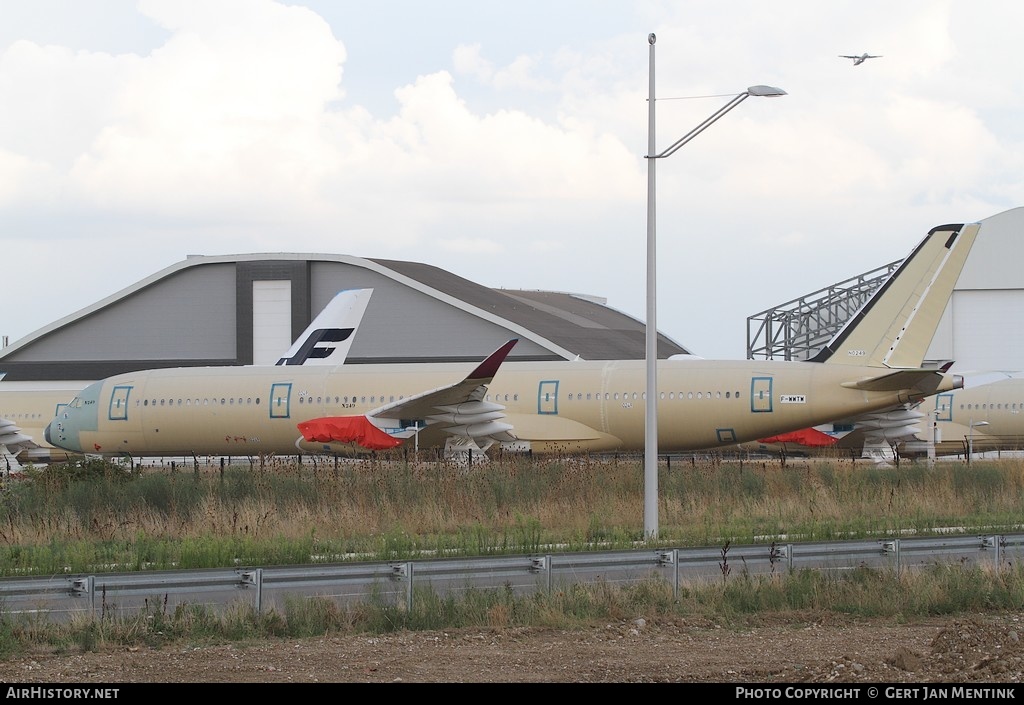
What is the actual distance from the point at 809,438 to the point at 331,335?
1628cm

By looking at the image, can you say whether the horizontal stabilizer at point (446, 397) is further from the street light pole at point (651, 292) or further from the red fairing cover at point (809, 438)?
the street light pole at point (651, 292)

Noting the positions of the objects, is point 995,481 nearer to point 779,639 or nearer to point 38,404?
point 779,639

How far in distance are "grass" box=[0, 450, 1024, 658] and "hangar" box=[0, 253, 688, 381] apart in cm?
3346

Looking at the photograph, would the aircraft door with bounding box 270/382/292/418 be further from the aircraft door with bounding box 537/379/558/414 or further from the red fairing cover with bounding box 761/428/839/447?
the red fairing cover with bounding box 761/428/839/447

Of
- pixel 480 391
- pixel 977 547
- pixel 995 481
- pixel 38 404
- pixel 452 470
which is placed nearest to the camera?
pixel 977 547

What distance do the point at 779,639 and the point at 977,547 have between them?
20.2 ft

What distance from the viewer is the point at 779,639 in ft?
37.7

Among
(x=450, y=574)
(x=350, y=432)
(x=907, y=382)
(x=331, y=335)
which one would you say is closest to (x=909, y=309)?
(x=907, y=382)

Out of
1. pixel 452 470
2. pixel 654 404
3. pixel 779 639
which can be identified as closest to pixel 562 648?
pixel 779 639

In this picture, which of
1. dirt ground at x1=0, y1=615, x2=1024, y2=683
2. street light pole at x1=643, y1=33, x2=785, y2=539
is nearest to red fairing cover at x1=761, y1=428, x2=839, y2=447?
street light pole at x1=643, y1=33, x2=785, y2=539

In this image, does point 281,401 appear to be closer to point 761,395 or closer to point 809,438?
point 761,395

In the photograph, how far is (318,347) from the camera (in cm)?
4300

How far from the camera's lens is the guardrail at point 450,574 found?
12.8 metres

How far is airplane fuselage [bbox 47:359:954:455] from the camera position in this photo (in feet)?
106
